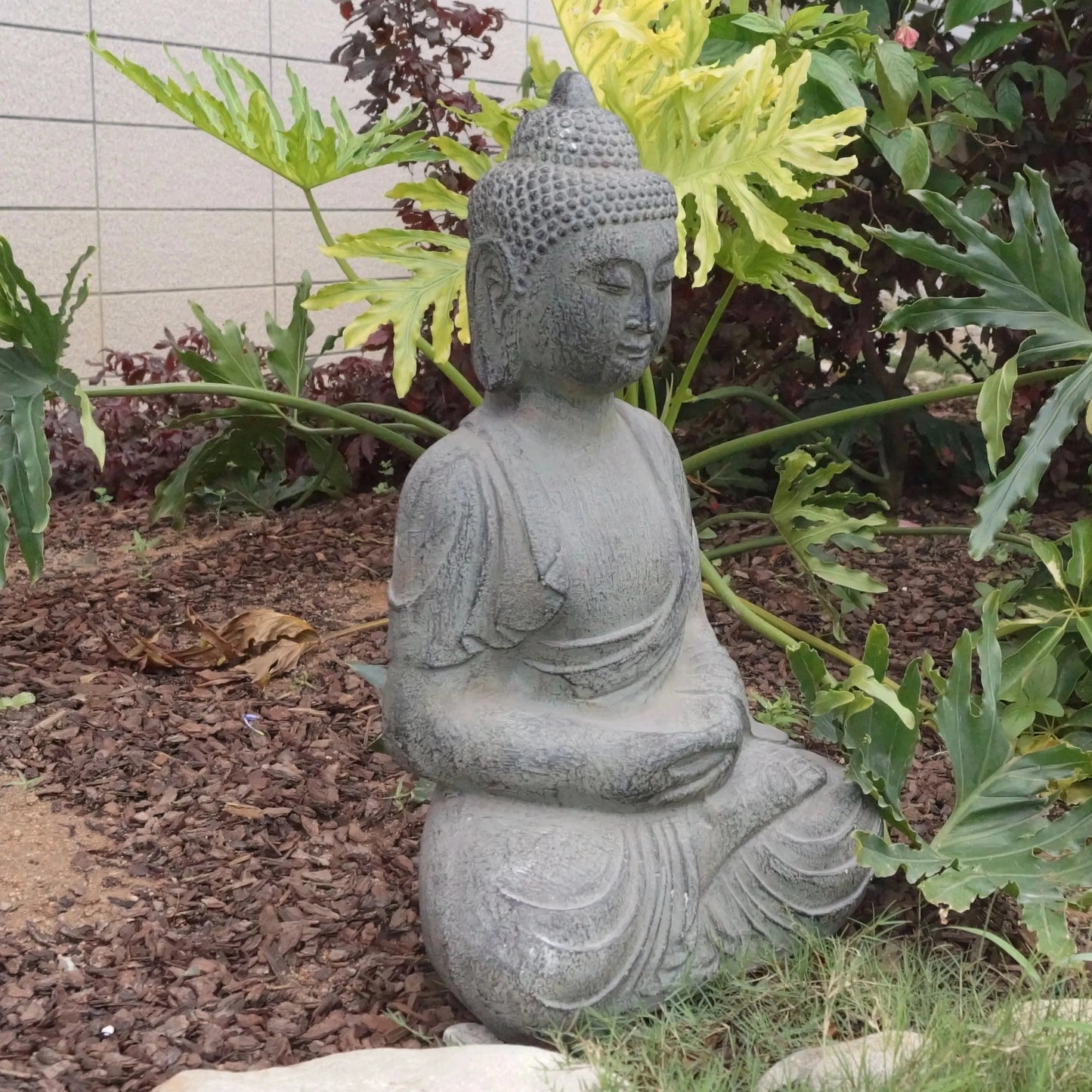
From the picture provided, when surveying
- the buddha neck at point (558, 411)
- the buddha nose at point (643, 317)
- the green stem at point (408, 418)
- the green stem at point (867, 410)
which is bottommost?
the green stem at point (408, 418)

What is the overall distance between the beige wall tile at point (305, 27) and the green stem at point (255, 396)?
3683 millimetres

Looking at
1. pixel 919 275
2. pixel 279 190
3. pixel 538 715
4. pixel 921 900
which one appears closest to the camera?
pixel 538 715

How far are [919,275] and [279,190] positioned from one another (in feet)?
13.1

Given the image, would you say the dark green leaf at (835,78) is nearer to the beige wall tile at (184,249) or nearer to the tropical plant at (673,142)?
the tropical plant at (673,142)

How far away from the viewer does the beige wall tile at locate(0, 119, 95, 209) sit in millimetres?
6723

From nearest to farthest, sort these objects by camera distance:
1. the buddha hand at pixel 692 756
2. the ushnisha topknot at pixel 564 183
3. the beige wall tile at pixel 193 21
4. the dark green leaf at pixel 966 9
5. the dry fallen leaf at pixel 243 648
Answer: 1. the ushnisha topknot at pixel 564 183
2. the buddha hand at pixel 692 756
3. the dry fallen leaf at pixel 243 648
4. the dark green leaf at pixel 966 9
5. the beige wall tile at pixel 193 21

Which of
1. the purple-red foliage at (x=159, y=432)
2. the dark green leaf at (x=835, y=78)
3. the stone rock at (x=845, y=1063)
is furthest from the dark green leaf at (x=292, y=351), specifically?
the stone rock at (x=845, y=1063)

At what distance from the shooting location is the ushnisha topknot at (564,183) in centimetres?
233

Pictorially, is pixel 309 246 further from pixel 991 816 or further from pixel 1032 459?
pixel 991 816

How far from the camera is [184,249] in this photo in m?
7.46

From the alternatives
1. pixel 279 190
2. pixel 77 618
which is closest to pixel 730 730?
pixel 77 618

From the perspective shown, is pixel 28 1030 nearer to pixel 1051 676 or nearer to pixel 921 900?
pixel 921 900

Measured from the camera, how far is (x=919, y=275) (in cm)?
556

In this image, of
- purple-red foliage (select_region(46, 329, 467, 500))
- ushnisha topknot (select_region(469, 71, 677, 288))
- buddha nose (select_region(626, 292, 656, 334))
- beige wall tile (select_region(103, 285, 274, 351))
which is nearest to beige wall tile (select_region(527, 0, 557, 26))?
beige wall tile (select_region(103, 285, 274, 351))
